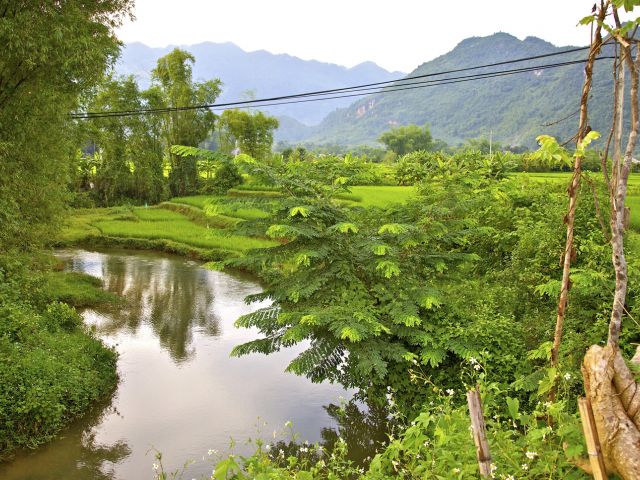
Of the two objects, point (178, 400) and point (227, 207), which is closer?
point (227, 207)

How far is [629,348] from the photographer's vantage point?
4.59m

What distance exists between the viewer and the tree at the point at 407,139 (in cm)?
5988

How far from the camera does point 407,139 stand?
60625mm

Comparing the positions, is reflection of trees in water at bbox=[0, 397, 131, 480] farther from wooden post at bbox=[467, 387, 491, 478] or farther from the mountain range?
the mountain range

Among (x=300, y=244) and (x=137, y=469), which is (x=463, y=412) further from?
(x=137, y=469)

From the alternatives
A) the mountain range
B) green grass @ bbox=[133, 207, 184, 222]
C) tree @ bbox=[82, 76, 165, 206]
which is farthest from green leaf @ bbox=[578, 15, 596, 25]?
the mountain range

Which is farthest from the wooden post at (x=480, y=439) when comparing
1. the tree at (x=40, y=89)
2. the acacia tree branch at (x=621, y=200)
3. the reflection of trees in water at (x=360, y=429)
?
the tree at (x=40, y=89)

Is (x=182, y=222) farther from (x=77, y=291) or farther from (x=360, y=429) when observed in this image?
(x=360, y=429)

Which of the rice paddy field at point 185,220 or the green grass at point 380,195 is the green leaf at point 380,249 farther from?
the green grass at point 380,195

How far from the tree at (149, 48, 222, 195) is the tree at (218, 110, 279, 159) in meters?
1.47

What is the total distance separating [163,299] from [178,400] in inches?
218

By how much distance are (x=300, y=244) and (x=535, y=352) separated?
2.65m

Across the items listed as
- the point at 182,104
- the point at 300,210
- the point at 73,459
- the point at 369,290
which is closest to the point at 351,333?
the point at 369,290

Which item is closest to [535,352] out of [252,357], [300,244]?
[300,244]
